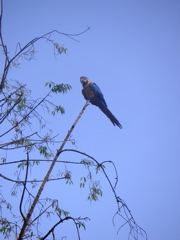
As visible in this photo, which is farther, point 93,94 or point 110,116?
point 93,94

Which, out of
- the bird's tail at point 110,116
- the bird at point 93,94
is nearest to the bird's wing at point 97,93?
the bird at point 93,94

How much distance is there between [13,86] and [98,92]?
13.8 feet

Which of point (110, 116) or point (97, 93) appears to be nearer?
point (110, 116)

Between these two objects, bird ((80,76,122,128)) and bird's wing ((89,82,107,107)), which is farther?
bird's wing ((89,82,107,107))

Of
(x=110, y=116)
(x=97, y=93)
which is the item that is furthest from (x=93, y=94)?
(x=110, y=116)

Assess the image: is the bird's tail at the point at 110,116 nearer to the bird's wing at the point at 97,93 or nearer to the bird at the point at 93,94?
the bird at the point at 93,94

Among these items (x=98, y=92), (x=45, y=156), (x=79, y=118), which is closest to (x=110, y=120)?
(x=98, y=92)

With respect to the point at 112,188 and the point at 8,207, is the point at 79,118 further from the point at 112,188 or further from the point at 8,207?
the point at 8,207

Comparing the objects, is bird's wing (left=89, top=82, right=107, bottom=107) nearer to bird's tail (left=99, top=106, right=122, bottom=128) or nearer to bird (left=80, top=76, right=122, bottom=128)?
bird (left=80, top=76, right=122, bottom=128)

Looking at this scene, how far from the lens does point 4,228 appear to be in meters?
3.25

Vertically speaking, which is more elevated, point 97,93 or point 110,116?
point 97,93

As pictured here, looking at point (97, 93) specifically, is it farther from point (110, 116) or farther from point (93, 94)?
point (110, 116)

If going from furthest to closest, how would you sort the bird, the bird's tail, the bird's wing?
the bird's wing
the bird
the bird's tail

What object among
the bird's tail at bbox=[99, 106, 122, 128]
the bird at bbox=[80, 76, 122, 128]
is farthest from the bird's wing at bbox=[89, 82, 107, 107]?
the bird's tail at bbox=[99, 106, 122, 128]
